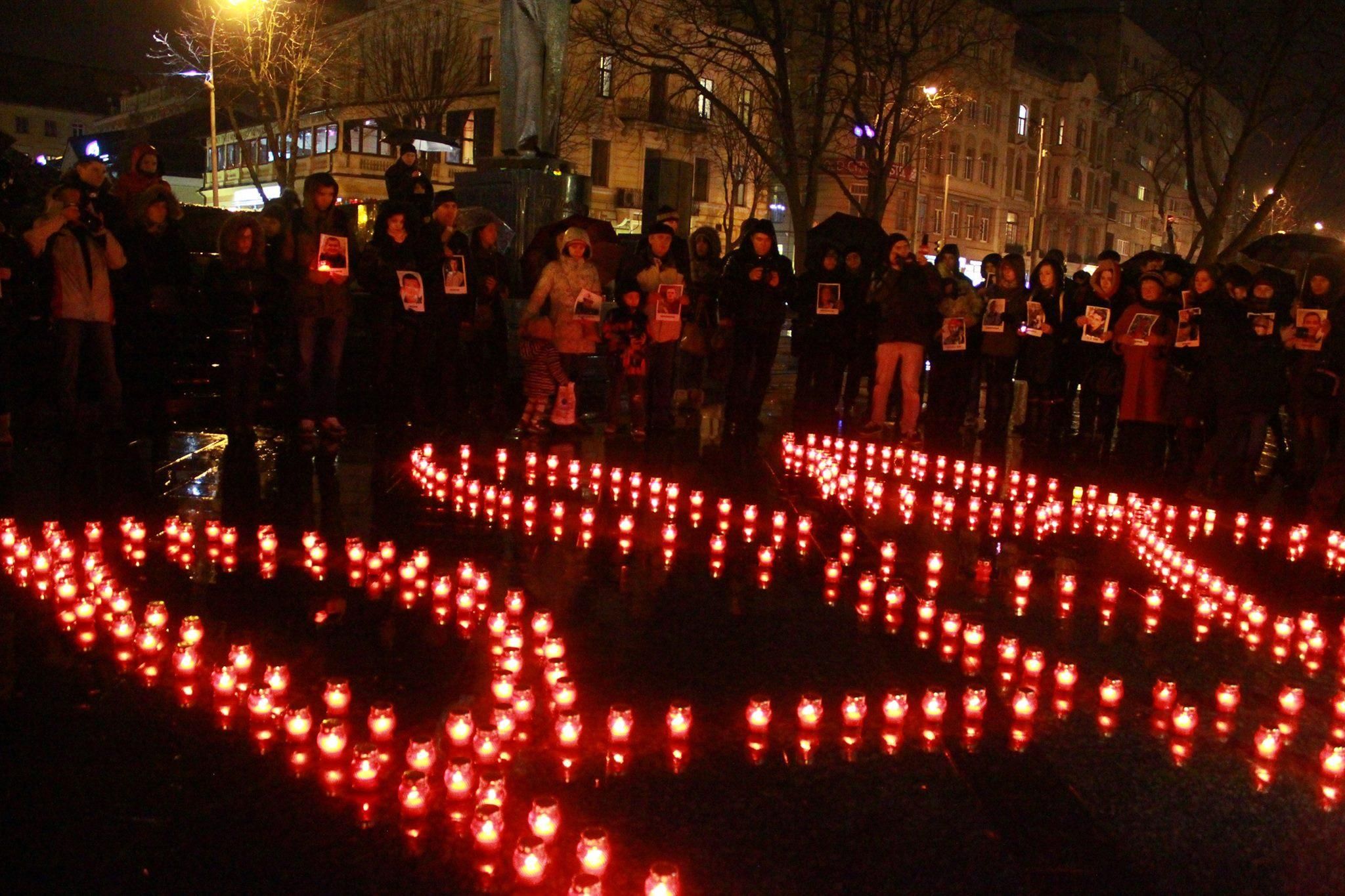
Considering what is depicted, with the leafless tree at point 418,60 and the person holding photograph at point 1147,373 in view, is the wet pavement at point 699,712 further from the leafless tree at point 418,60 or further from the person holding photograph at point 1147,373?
the leafless tree at point 418,60

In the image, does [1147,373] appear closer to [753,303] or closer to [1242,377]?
[1242,377]

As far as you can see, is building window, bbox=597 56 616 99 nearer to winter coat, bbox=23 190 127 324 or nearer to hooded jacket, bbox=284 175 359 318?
hooded jacket, bbox=284 175 359 318

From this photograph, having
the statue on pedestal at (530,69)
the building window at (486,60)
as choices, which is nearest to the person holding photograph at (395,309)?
the statue on pedestal at (530,69)

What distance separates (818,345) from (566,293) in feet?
9.32

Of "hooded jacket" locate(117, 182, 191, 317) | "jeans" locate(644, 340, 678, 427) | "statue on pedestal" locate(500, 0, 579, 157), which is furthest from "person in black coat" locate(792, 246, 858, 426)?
"hooded jacket" locate(117, 182, 191, 317)

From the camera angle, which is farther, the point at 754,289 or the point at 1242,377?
the point at 754,289

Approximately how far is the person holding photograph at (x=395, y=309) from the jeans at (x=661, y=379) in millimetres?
1923

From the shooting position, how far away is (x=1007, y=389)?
11758 mm

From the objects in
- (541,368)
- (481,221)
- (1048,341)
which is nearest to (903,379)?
(1048,341)

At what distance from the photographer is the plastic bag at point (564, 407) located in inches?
410

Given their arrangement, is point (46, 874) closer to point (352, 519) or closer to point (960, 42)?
point (352, 519)

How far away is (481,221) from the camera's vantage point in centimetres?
1210

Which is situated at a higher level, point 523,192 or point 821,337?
point 523,192

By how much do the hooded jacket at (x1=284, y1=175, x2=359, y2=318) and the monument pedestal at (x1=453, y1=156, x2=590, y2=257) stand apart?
4873mm
